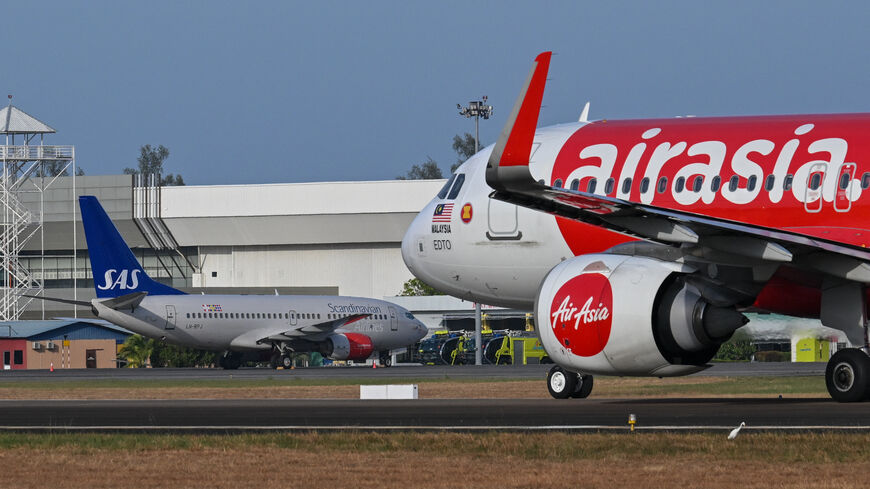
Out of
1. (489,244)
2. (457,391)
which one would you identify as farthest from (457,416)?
(457,391)

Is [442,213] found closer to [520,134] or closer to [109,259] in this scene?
[520,134]

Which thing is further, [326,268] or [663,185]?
[326,268]

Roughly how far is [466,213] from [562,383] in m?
2.95

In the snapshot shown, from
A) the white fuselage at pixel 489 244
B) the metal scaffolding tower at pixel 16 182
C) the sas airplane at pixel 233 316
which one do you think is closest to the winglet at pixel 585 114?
the white fuselage at pixel 489 244

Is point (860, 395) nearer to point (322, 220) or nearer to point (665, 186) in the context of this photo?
point (665, 186)

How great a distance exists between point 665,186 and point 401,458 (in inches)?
309

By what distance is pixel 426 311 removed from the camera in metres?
88.8

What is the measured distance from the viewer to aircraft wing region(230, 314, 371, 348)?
207 ft

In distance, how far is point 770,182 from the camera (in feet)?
56.7

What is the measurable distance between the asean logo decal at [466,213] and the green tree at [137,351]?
166 ft

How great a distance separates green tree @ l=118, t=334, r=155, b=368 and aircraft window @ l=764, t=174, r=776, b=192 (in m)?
55.1

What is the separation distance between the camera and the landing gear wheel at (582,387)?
19.9 meters

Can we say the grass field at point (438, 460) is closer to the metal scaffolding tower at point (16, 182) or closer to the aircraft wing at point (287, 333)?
the aircraft wing at point (287, 333)

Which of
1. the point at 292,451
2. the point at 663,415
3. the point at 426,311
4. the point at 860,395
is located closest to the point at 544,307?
the point at 663,415
